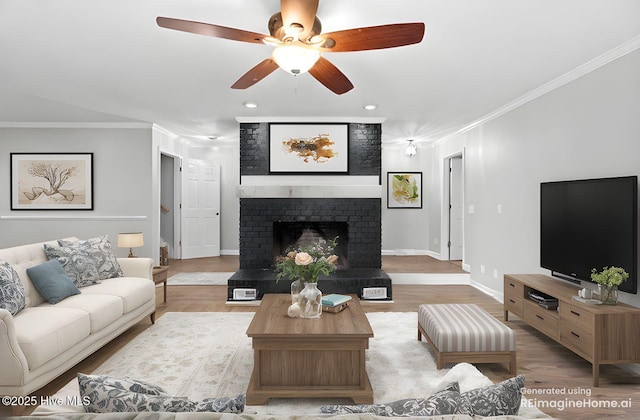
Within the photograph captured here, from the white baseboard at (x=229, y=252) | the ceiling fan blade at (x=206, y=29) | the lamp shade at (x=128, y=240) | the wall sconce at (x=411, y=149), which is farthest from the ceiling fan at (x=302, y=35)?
the white baseboard at (x=229, y=252)

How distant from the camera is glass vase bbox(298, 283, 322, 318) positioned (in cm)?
268

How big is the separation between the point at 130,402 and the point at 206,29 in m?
1.74

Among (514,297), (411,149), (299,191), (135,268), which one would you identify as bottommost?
(514,297)

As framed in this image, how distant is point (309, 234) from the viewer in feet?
18.9

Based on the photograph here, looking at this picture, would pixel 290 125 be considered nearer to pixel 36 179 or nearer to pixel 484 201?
pixel 484 201

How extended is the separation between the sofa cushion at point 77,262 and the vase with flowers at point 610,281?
13.5 feet

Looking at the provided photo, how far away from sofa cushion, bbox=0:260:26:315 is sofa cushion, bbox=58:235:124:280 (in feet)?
2.73

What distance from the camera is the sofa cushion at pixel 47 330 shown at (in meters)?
2.21

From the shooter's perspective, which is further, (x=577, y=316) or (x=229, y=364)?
(x=229, y=364)

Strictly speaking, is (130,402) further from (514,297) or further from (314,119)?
(314,119)

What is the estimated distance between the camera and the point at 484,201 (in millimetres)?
5332

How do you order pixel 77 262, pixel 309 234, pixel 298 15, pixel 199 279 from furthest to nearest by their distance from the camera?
pixel 199 279 → pixel 309 234 → pixel 77 262 → pixel 298 15

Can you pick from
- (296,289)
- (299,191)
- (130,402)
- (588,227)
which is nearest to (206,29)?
(130,402)

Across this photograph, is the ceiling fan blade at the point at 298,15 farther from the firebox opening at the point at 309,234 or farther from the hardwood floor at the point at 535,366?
the firebox opening at the point at 309,234
